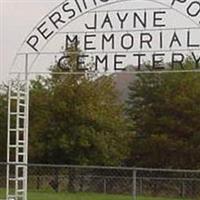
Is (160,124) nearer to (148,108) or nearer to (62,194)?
(148,108)

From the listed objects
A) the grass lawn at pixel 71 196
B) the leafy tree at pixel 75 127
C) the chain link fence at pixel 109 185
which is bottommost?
the grass lawn at pixel 71 196

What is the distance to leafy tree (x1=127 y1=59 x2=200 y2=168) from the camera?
4122cm

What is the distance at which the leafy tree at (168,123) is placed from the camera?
4122 centimetres

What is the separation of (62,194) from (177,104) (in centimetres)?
1642

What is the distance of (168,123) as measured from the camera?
139 ft

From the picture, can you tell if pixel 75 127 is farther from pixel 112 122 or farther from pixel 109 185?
pixel 109 185

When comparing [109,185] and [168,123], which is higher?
[168,123]

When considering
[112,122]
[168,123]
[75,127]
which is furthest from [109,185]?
[168,123]

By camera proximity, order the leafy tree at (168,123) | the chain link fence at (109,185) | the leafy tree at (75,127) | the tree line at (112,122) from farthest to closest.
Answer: the leafy tree at (168,123), the tree line at (112,122), the leafy tree at (75,127), the chain link fence at (109,185)

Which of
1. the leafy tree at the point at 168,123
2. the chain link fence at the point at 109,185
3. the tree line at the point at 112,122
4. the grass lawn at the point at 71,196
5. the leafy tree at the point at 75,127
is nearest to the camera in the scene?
the grass lawn at the point at 71,196

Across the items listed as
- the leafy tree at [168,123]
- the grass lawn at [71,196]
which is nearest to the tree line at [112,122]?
the leafy tree at [168,123]

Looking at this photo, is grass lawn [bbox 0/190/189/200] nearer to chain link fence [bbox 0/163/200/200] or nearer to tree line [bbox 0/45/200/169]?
chain link fence [bbox 0/163/200/200]

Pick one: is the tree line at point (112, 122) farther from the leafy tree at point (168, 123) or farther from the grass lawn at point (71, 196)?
the grass lawn at point (71, 196)

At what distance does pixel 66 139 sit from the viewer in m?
39.1
